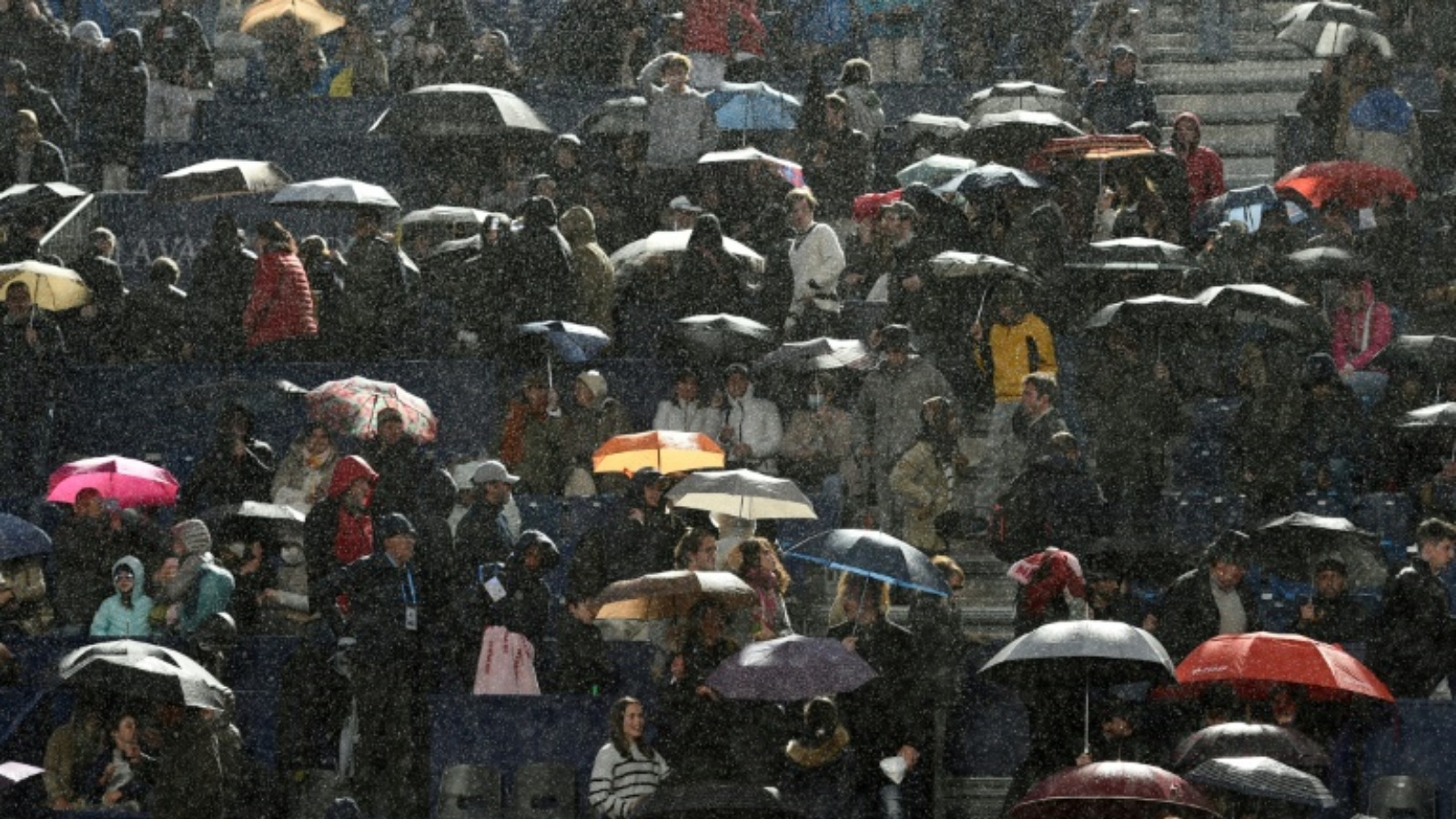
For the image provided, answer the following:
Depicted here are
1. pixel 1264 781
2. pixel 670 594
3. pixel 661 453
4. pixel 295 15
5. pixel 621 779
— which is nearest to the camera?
pixel 1264 781

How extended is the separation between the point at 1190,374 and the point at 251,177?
811 cm

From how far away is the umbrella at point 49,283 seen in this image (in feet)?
92.5

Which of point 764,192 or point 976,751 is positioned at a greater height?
point 764,192

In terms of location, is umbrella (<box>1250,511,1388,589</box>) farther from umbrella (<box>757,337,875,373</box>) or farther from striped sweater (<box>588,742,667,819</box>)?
striped sweater (<box>588,742,667,819</box>)

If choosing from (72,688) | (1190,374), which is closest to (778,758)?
(72,688)

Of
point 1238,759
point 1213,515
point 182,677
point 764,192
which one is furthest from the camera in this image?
point 764,192

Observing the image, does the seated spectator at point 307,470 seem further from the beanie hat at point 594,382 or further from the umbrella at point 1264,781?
the umbrella at point 1264,781

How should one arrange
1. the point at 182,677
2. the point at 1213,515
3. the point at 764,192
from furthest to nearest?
the point at 764,192 < the point at 1213,515 < the point at 182,677

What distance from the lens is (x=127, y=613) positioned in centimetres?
2377

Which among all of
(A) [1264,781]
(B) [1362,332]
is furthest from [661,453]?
(A) [1264,781]

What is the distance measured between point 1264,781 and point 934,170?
10.6m

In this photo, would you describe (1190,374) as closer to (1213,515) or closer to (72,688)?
(1213,515)

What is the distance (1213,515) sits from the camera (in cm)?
2512

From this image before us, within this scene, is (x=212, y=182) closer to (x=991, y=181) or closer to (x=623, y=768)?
(x=991, y=181)
